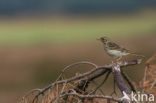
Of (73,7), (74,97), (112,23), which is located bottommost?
(74,97)

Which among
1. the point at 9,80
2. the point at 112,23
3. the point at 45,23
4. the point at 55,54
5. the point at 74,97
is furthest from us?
the point at 45,23

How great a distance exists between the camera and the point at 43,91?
4.25 metres

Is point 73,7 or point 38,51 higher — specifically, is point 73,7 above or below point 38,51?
above

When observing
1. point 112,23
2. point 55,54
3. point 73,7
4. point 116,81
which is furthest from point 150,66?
point 73,7

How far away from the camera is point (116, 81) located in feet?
13.0

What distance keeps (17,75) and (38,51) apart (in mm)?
4403

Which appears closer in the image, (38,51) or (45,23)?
(38,51)

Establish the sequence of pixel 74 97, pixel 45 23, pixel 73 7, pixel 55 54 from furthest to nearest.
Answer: pixel 73 7 < pixel 45 23 < pixel 55 54 < pixel 74 97

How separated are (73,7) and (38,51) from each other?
54.9m

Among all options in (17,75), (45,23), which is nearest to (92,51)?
(17,75)

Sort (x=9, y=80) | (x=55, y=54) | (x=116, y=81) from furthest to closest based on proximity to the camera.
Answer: (x=55, y=54)
(x=9, y=80)
(x=116, y=81)

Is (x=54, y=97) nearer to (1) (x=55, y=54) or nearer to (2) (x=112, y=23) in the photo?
(1) (x=55, y=54)

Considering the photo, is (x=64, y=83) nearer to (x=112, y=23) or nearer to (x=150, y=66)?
(x=150, y=66)

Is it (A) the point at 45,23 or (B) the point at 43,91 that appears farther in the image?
(A) the point at 45,23
